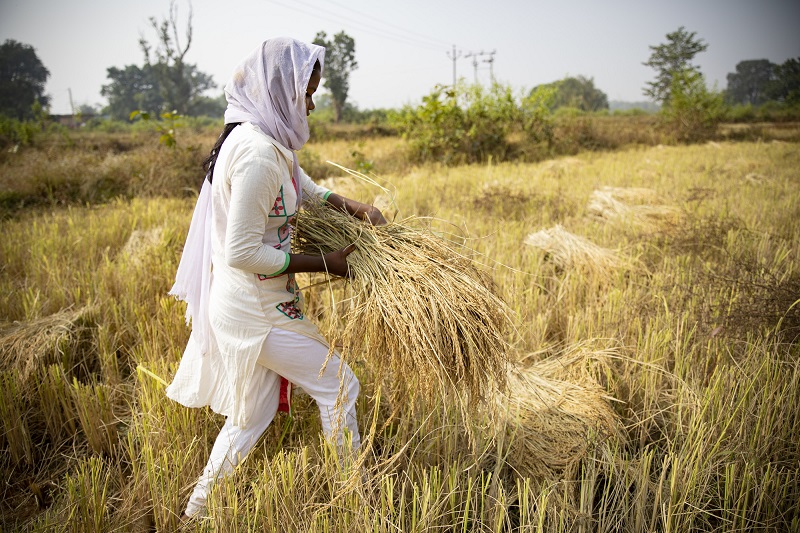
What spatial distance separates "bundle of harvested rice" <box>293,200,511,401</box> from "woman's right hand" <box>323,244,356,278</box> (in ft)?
0.10

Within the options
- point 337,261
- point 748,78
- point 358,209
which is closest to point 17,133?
point 358,209

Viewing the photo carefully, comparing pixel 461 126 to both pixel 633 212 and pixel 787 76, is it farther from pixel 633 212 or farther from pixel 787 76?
pixel 787 76

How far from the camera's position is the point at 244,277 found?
154 cm

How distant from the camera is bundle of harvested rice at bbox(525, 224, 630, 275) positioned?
3.42 m

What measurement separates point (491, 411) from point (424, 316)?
25.2 inches

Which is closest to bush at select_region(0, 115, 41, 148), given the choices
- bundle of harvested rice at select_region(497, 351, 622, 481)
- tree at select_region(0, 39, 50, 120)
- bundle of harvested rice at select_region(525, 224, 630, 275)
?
bundle of harvested rice at select_region(525, 224, 630, 275)

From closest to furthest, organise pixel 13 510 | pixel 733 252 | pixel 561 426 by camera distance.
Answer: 1. pixel 13 510
2. pixel 561 426
3. pixel 733 252

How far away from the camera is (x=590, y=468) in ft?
5.60

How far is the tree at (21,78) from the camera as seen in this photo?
2858 centimetres

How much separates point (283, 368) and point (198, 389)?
1.04 feet

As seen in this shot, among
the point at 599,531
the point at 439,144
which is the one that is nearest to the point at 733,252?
the point at 599,531

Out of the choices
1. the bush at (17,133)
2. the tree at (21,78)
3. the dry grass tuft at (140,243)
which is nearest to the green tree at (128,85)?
the tree at (21,78)

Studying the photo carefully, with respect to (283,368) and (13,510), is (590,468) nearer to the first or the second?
(283,368)

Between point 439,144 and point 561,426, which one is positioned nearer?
point 561,426
